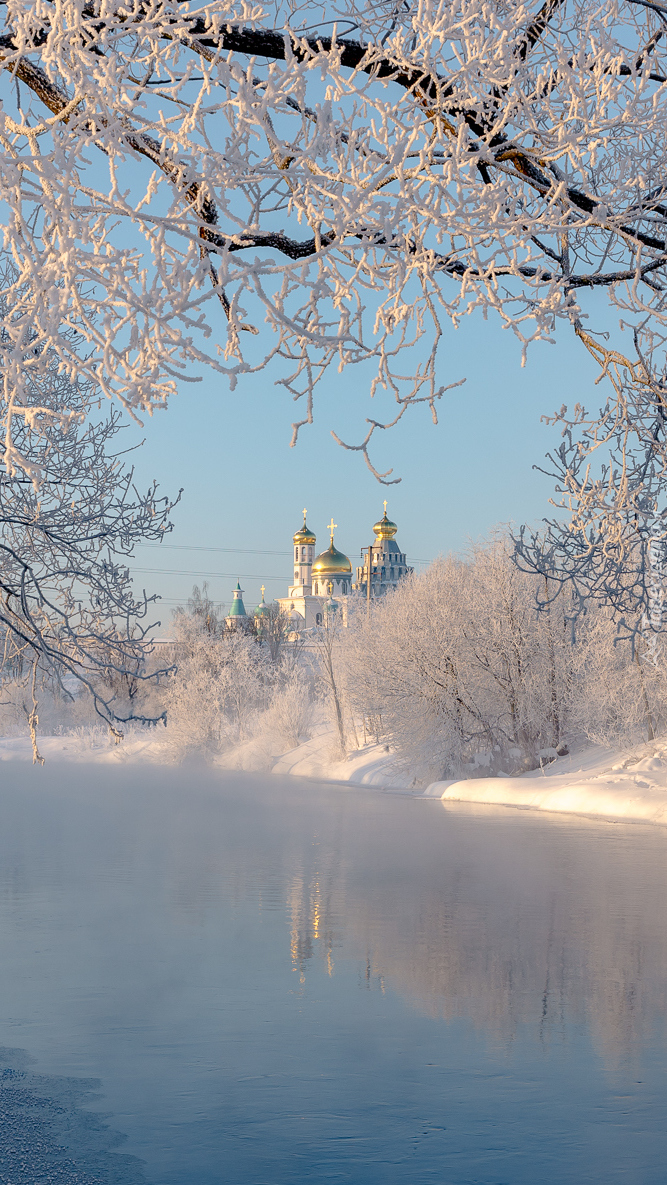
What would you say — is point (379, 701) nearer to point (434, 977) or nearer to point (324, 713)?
point (324, 713)

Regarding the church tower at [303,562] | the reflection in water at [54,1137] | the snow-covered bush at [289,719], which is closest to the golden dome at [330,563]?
the church tower at [303,562]

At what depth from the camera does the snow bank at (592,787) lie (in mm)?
23547

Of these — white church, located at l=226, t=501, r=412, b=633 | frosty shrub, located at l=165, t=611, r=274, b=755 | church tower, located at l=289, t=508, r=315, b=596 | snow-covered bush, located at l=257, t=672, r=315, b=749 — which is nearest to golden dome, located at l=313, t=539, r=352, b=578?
white church, located at l=226, t=501, r=412, b=633

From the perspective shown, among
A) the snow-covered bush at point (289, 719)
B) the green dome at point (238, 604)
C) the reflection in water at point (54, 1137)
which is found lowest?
the reflection in water at point (54, 1137)

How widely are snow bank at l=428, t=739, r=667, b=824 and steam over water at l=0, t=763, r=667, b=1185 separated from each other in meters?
6.77

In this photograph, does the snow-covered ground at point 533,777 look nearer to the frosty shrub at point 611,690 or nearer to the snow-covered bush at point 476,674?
the frosty shrub at point 611,690

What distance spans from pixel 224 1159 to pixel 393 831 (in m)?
15.2

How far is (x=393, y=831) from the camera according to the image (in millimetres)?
20328

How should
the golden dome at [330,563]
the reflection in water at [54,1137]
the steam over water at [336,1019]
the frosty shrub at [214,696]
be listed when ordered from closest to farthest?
the reflection in water at [54,1137] < the steam over water at [336,1019] < the frosty shrub at [214,696] < the golden dome at [330,563]

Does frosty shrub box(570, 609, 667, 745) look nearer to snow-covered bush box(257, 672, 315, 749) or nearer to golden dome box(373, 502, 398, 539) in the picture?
snow-covered bush box(257, 672, 315, 749)

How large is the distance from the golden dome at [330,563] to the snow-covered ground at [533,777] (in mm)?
61341

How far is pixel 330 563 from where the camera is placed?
357 ft

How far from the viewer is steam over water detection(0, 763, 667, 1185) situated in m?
5.43

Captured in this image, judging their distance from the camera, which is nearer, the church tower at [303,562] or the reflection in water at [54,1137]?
the reflection in water at [54,1137]
